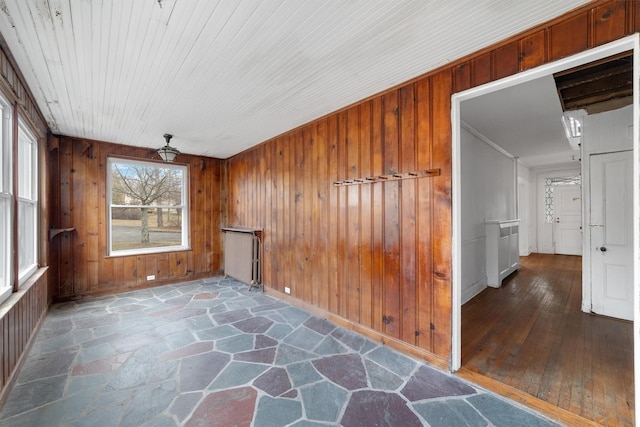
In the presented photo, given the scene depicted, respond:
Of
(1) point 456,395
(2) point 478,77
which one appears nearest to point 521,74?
(2) point 478,77

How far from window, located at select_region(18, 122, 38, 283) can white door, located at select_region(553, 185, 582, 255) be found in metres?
11.3

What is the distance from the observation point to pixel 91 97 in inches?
112

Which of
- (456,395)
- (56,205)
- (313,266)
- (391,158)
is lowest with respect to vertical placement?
(456,395)

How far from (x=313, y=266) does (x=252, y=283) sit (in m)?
1.60

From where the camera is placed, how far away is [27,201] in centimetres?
296

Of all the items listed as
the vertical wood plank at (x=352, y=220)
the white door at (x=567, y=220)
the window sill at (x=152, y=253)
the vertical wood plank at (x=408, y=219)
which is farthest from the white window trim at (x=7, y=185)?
the white door at (x=567, y=220)

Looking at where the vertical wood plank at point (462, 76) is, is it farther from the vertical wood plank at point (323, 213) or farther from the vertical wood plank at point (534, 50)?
the vertical wood plank at point (323, 213)

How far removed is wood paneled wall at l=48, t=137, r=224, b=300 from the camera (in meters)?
4.12

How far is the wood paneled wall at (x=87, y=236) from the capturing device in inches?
162

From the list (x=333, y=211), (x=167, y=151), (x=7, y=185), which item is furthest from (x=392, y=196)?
(x=167, y=151)

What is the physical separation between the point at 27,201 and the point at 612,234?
22.7 ft

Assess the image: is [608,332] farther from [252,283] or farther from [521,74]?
[252,283]

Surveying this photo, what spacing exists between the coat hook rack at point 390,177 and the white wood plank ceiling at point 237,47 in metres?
0.87

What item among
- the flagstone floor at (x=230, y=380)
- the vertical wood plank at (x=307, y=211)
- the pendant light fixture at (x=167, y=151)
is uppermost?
the pendant light fixture at (x=167, y=151)
